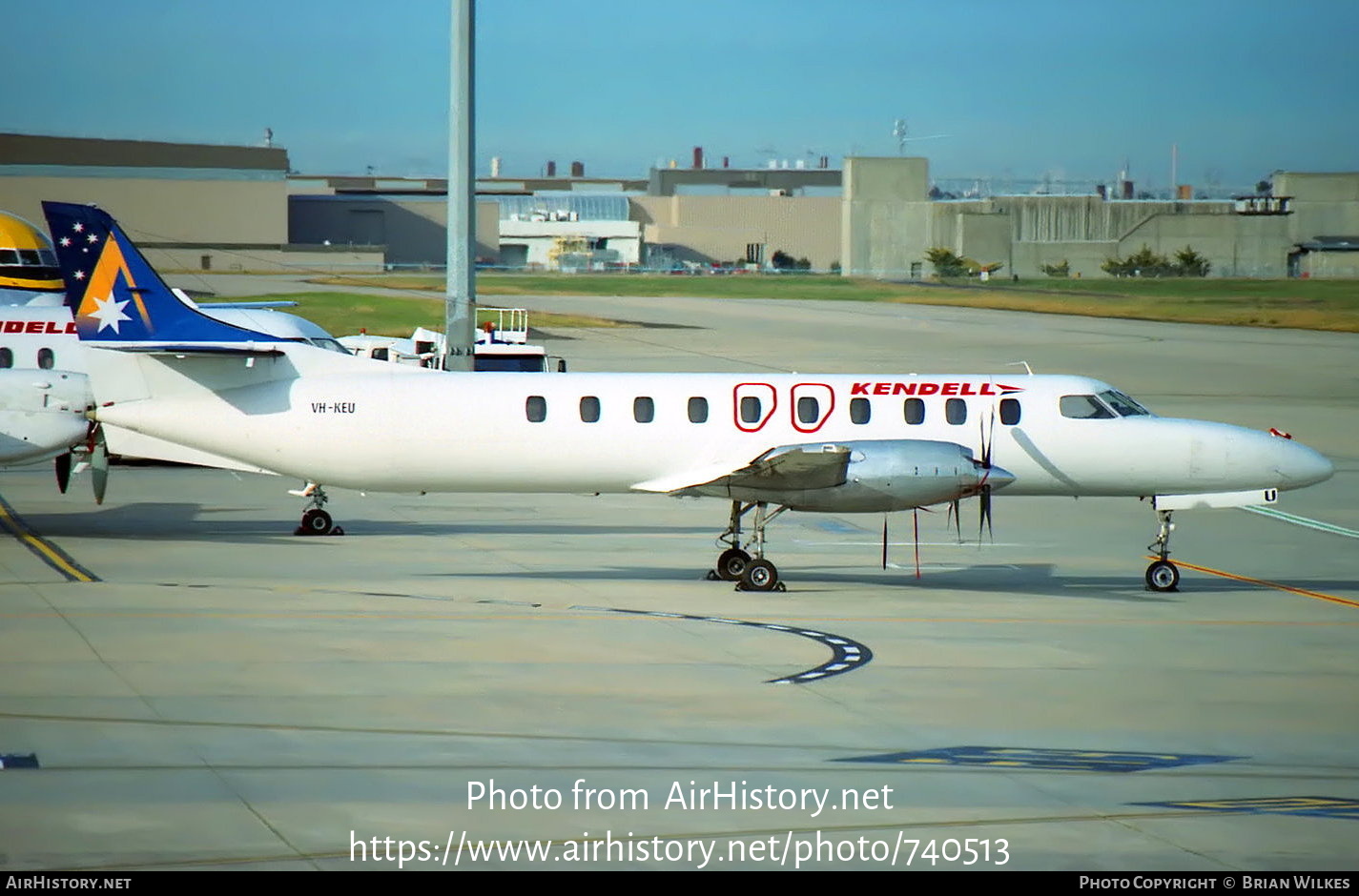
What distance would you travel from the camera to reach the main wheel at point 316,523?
1045 inches

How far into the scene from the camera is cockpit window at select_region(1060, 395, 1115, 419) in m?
23.0

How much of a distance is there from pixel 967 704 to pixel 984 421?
321 inches

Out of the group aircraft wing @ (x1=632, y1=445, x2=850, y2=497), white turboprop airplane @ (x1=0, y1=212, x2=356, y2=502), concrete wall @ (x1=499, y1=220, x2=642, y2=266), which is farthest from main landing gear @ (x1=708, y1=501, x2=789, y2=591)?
concrete wall @ (x1=499, y1=220, x2=642, y2=266)

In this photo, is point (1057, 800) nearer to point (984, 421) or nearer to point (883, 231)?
point (984, 421)

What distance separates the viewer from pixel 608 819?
11.2m

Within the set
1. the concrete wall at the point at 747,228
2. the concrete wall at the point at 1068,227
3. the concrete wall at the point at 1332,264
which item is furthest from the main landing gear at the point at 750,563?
the concrete wall at the point at 747,228

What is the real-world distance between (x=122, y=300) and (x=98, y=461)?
2.84 metres

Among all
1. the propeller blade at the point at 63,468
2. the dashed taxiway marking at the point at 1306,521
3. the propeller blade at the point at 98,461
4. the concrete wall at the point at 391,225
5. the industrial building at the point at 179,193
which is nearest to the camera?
the propeller blade at the point at 98,461

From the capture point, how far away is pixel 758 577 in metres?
21.9

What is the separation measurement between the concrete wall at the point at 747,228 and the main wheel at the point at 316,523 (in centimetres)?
12791

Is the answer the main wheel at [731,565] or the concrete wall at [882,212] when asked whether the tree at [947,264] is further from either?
the main wheel at [731,565]

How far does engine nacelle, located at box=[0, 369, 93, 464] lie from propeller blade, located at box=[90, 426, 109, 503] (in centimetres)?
126

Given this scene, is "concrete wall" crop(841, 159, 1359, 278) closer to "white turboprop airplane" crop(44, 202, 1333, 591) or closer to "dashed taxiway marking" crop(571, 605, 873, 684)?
"white turboprop airplane" crop(44, 202, 1333, 591)

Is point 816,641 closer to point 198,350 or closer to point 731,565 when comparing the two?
point 731,565
